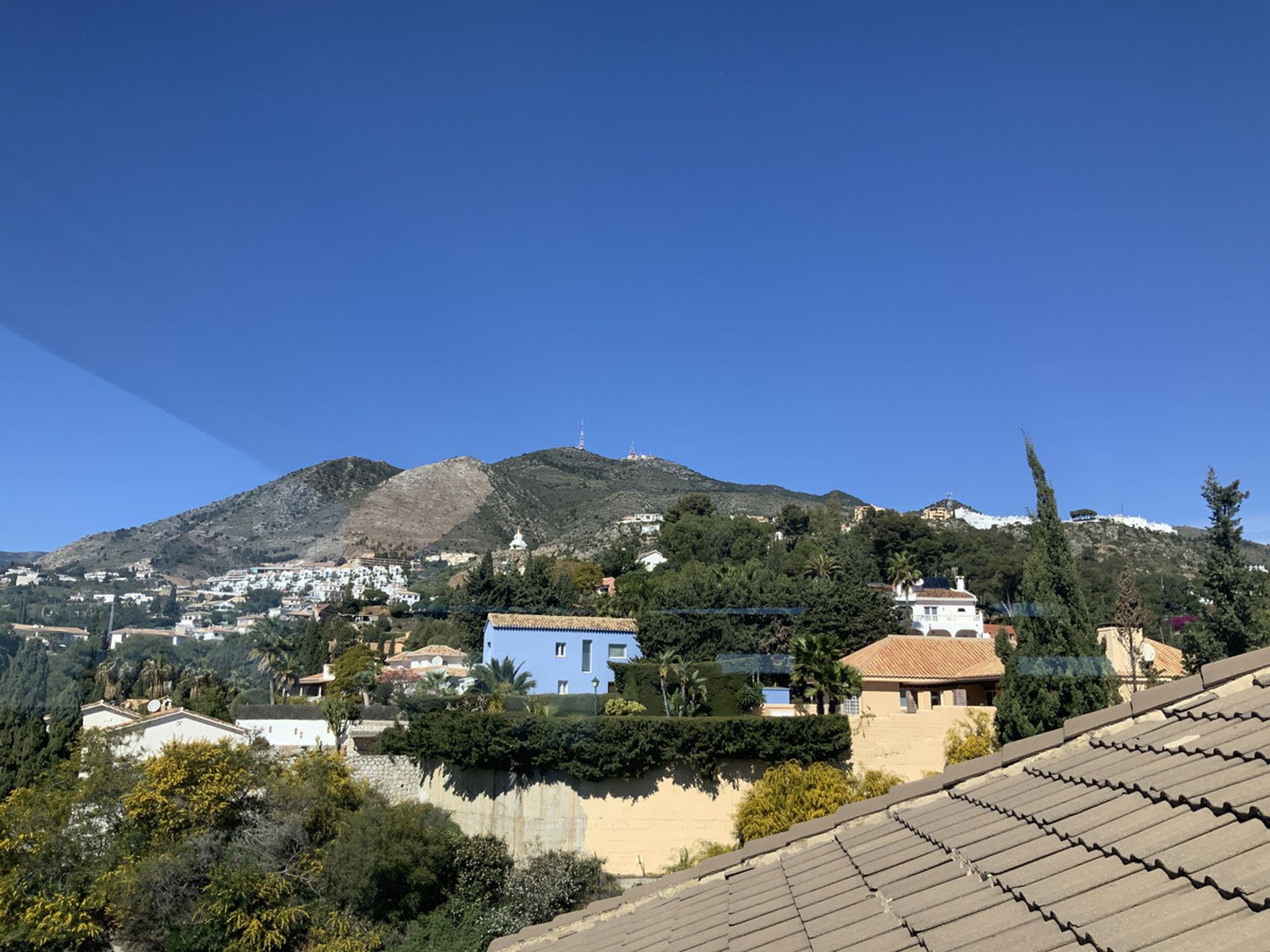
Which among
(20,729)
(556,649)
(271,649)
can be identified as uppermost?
(271,649)

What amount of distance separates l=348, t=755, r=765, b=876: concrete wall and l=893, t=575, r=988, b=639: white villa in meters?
26.5

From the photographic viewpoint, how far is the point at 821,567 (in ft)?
160

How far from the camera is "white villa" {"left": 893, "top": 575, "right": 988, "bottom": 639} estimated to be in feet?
146

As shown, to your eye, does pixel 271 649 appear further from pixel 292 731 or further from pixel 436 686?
pixel 436 686

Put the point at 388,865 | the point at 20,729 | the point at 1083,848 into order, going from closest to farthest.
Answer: the point at 1083,848 → the point at 388,865 → the point at 20,729

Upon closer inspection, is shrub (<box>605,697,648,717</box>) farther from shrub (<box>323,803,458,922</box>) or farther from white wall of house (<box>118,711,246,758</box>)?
white wall of house (<box>118,711,246,758</box>)

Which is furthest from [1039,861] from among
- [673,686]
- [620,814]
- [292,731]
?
[292,731]

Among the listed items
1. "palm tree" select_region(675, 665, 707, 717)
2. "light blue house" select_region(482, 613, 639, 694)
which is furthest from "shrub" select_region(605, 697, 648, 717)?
"light blue house" select_region(482, 613, 639, 694)

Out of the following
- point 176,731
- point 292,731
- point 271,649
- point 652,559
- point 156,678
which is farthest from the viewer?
point 652,559

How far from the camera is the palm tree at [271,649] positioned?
3659cm

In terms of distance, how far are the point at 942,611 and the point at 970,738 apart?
27.6 m

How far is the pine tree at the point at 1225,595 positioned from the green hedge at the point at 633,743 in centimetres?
944

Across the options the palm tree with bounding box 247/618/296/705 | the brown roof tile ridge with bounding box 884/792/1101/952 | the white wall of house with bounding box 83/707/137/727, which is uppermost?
the palm tree with bounding box 247/618/296/705

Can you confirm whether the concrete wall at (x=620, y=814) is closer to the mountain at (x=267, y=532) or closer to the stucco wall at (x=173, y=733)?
the stucco wall at (x=173, y=733)
